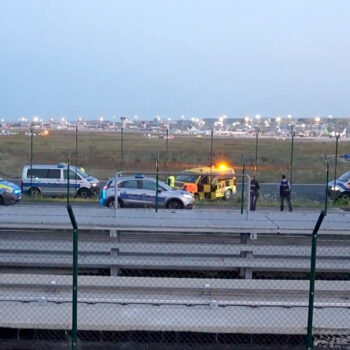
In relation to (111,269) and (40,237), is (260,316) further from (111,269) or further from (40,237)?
(40,237)

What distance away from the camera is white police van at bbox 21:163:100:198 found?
25.4 m

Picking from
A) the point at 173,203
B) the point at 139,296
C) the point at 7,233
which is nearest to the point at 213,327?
the point at 139,296

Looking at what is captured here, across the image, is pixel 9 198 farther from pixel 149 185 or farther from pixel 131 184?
pixel 149 185

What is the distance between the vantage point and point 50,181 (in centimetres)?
2555

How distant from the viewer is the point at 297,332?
750 centimetres

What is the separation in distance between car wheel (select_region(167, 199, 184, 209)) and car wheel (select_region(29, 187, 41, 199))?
6528mm

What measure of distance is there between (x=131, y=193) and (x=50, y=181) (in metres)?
5.22

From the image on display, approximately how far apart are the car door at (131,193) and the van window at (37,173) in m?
5.07

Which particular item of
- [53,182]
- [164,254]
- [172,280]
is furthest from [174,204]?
[172,280]

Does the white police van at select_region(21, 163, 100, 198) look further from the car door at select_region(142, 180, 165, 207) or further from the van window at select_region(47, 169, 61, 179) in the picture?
the car door at select_region(142, 180, 165, 207)

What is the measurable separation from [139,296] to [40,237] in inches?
118

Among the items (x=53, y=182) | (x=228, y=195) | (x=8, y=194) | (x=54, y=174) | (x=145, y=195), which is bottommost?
(x=228, y=195)

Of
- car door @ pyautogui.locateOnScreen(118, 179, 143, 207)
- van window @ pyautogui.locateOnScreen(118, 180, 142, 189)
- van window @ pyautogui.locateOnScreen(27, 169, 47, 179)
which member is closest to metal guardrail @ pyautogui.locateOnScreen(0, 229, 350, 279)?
car door @ pyautogui.locateOnScreen(118, 179, 143, 207)

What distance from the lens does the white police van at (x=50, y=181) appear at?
25.4 metres
